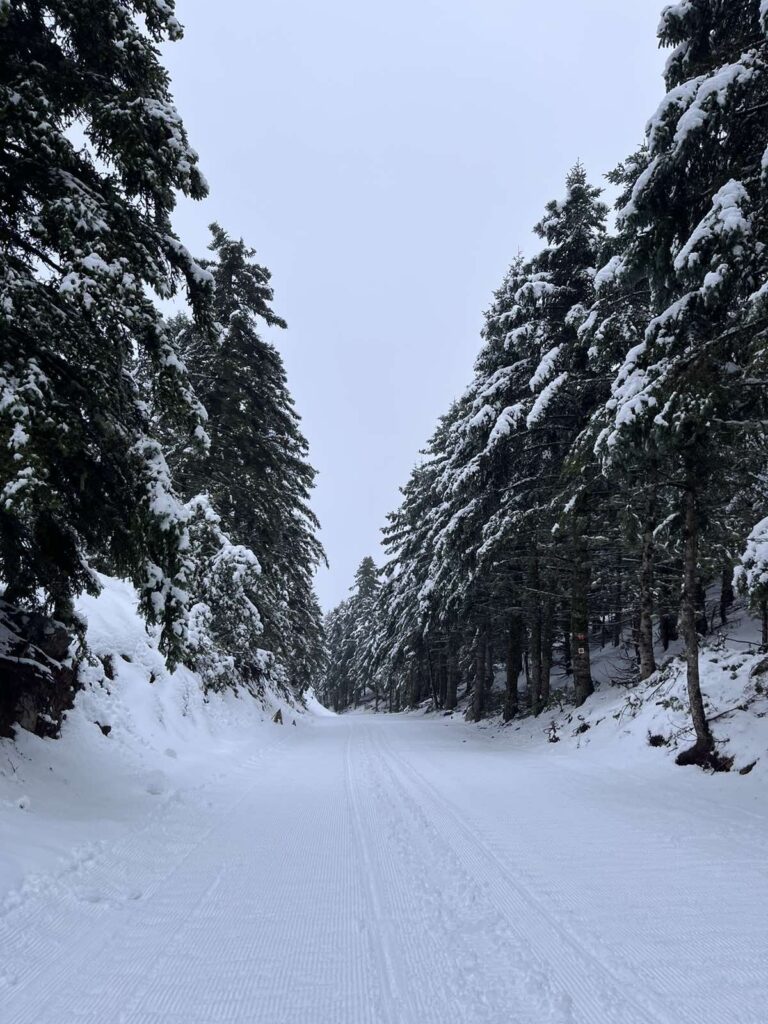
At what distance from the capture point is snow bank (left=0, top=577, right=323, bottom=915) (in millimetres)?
4926

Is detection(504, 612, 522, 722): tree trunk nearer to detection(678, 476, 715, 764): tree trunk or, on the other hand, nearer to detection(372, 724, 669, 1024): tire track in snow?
detection(678, 476, 715, 764): tree trunk

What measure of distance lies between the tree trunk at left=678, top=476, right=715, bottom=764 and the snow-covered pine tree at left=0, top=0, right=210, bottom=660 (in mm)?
7101

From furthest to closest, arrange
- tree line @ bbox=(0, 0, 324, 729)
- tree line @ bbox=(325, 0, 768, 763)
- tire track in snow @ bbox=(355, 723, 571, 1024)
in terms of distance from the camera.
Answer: tree line @ bbox=(325, 0, 768, 763) → tree line @ bbox=(0, 0, 324, 729) → tire track in snow @ bbox=(355, 723, 571, 1024)

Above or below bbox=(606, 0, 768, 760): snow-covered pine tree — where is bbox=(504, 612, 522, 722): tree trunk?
below

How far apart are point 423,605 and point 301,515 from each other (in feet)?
22.5

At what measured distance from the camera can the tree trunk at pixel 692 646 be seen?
27.6 ft

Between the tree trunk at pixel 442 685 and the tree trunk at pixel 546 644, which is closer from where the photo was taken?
the tree trunk at pixel 546 644

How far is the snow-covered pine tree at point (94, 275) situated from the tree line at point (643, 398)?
6.06 meters

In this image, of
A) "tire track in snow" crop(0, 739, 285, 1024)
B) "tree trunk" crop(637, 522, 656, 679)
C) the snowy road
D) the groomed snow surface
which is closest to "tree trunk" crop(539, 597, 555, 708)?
"tree trunk" crop(637, 522, 656, 679)

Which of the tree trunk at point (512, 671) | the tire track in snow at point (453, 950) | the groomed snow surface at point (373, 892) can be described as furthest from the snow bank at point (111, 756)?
the tree trunk at point (512, 671)

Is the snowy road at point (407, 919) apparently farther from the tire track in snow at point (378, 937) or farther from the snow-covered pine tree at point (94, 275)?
the snow-covered pine tree at point (94, 275)

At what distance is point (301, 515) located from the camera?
25016 millimetres

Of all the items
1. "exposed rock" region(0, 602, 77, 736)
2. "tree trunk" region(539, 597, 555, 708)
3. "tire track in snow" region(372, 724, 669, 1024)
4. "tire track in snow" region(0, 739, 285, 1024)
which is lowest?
"tire track in snow" region(0, 739, 285, 1024)

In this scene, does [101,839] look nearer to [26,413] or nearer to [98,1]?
[26,413]
